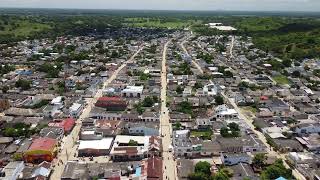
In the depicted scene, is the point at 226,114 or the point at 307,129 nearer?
the point at 307,129

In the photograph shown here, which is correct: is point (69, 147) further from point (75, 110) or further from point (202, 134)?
point (202, 134)

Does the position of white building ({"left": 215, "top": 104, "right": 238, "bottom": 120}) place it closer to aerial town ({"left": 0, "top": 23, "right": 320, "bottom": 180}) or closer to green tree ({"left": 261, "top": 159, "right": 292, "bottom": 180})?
aerial town ({"left": 0, "top": 23, "right": 320, "bottom": 180})

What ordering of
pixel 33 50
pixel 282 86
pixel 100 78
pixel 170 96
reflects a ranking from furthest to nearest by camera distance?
1. pixel 33 50
2. pixel 100 78
3. pixel 282 86
4. pixel 170 96

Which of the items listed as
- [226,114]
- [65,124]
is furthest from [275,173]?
[65,124]

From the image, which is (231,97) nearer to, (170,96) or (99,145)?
(170,96)

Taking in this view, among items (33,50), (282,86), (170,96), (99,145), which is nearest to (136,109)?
(170,96)

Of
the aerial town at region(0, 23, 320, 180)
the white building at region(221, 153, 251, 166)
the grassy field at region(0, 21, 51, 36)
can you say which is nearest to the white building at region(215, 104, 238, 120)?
the aerial town at region(0, 23, 320, 180)

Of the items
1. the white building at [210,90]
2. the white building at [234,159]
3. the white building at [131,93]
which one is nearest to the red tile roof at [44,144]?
the white building at [234,159]
